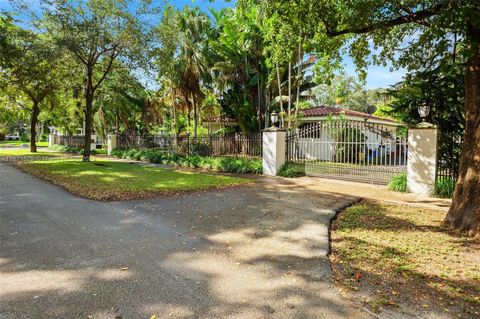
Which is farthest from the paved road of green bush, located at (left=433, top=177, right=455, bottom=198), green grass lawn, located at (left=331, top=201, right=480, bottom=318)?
green bush, located at (left=433, top=177, right=455, bottom=198)

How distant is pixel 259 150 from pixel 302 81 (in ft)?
24.0

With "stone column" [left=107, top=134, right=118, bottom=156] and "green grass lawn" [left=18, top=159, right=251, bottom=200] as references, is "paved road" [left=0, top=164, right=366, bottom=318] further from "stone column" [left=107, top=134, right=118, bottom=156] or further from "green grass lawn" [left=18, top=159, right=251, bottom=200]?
"stone column" [left=107, top=134, right=118, bottom=156]

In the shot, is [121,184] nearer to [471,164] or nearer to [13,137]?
[471,164]

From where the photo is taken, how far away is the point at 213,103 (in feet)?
90.7

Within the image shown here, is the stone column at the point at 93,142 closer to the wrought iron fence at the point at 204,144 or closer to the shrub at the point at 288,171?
the wrought iron fence at the point at 204,144

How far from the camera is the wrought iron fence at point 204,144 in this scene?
1609 cm

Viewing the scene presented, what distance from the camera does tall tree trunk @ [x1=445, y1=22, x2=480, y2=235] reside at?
18.5 ft

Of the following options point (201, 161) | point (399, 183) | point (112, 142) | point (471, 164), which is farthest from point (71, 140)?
point (471, 164)

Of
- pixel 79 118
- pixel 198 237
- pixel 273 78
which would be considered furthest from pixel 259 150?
pixel 79 118

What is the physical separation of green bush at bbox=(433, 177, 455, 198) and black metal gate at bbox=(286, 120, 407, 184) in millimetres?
1597

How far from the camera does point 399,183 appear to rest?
10.4 m

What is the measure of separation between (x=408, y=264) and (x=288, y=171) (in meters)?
9.27

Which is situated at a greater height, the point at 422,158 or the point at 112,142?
the point at 112,142

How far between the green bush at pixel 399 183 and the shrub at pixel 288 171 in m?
3.92
